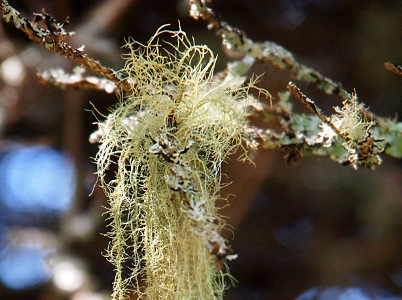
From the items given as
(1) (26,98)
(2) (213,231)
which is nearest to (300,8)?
(1) (26,98)

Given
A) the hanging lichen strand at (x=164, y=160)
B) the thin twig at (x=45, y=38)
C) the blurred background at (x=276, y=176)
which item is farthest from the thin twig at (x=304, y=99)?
the blurred background at (x=276, y=176)

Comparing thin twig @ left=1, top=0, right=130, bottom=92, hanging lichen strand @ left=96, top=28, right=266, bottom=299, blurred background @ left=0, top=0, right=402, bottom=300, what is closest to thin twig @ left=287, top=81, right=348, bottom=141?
hanging lichen strand @ left=96, top=28, right=266, bottom=299

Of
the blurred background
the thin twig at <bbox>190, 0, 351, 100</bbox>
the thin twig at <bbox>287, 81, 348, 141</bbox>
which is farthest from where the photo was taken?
the blurred background

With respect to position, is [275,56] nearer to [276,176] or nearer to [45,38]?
[45,38]

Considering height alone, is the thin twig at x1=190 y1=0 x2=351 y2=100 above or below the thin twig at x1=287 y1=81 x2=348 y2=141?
above

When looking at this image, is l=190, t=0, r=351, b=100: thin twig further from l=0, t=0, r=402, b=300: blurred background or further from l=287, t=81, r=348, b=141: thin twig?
l=0, t=0, r=402, b=300: blurred background

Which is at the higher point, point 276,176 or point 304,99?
point 276,176

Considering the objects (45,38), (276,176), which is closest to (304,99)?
(45,38)

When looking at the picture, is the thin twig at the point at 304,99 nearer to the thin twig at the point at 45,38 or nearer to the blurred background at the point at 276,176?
the thin twig at the point at 45,38
